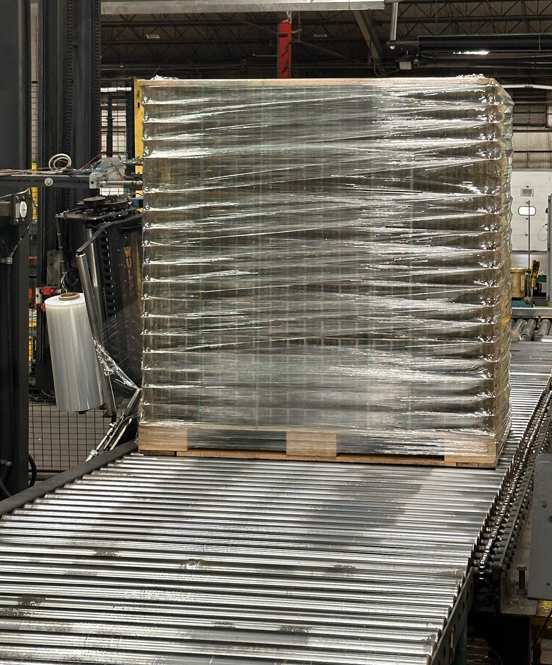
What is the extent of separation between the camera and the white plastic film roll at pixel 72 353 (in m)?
4.57

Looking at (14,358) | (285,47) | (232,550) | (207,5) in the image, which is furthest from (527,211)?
(232,550)

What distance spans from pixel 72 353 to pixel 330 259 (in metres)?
1.30

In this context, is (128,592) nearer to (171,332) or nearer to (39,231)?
(171,332)

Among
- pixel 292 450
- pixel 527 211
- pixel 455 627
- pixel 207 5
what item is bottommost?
pixel 455 627

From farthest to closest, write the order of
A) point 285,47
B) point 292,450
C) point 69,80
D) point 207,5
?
point 285,47, point 207,5, point 69,80, point 292,450

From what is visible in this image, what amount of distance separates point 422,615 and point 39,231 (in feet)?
22.4

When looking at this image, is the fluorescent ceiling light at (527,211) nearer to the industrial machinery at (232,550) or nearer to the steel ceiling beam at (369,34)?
the steel ceiling beam at (369,34)

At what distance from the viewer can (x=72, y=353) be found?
15.0 ft

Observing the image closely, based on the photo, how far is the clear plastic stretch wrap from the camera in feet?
13.3

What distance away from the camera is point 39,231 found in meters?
8.70

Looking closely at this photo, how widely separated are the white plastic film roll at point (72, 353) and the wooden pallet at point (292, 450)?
0.41 meters

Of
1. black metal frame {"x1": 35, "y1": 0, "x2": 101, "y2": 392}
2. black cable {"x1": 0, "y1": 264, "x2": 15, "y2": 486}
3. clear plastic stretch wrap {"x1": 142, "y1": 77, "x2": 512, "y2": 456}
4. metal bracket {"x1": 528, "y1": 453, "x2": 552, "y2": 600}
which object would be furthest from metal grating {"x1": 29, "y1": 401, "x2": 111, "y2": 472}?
metal bracket {"x1": 528, "y1": 453, "x2": 552, "y2": 600}

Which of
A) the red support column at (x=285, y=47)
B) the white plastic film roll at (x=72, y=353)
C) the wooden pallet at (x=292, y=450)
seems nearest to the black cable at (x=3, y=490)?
the white plastic film roll at (x=72, y=353)

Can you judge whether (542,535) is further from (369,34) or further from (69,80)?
(369,34)
